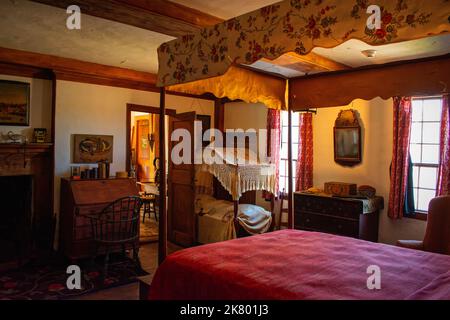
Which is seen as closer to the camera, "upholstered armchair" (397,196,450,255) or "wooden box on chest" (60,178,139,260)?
"upholstered armchair" (397,196,450,255)

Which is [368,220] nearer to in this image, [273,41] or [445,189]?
[445,189]

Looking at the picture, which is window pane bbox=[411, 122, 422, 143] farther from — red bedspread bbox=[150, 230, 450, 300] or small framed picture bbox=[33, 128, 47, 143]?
small framed picture bbox=[33, 128, 47, 143]

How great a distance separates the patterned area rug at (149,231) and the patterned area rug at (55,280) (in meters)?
1.00

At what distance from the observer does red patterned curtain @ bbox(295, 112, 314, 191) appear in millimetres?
5340

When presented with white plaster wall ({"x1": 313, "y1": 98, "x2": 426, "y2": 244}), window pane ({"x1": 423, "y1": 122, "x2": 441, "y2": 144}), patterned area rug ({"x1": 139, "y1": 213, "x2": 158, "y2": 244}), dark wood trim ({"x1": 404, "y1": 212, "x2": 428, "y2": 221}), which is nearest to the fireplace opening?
patterned area rug ({"x1": 139, "y1": 213, "x2": 158, "y2": 244})

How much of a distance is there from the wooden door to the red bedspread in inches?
101

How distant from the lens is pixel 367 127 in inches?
189

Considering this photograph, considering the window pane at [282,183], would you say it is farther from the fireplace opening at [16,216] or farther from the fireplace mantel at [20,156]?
the fireplace opening at [16,216]

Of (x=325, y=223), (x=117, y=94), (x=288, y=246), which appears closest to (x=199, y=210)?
(x=325, y=223)

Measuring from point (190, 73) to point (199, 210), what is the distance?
3.03 meters

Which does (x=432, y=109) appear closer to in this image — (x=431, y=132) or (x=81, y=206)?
(x=431, y=132)

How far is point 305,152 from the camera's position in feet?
17.6

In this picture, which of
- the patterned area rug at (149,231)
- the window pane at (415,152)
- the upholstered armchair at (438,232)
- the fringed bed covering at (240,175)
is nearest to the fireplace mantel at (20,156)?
the patterned area rug at (149,231)
